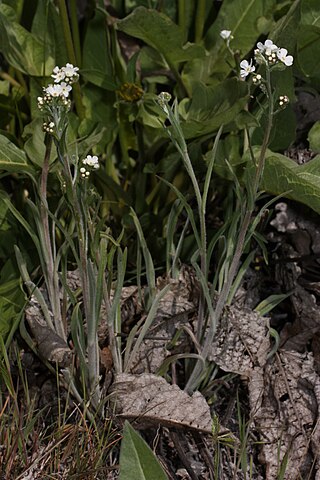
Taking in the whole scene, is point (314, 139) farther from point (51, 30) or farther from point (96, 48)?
point (51, 30)

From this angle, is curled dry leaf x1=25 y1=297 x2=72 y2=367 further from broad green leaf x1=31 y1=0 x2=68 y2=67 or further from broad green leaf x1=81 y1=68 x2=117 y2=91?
broad green leaf x1=31 y1=0 x2=68 y2=67

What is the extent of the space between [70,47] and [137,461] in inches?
41.2

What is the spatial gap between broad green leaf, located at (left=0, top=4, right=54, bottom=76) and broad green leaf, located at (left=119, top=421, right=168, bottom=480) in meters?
0.99

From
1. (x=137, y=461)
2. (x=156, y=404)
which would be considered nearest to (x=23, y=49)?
(x=156, y=404)

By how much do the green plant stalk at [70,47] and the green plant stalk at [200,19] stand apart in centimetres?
33

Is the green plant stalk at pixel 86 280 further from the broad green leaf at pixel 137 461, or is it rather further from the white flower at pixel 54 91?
the broad green leaf at pixel 137 461

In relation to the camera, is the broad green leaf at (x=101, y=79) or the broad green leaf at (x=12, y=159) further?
the broad green leaf at (x=101, y=79)

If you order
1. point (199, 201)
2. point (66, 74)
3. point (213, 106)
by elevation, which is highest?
point (66, 74)

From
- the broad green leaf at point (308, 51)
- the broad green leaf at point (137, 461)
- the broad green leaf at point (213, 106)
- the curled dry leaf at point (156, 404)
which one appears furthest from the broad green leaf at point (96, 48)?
the broad green leaf at point (137, 461)

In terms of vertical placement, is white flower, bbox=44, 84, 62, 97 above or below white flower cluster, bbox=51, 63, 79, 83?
below

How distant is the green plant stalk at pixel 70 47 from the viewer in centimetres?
187

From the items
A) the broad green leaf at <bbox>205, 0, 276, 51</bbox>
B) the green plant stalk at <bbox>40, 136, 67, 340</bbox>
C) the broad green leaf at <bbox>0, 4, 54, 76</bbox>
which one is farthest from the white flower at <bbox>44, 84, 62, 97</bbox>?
the broad green leaf at <bbox>205, 0, 276, 51</bbox>

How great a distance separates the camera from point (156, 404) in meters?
1.60

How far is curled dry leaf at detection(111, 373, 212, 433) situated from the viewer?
5.24 feet
